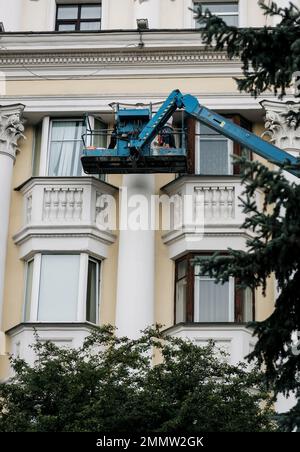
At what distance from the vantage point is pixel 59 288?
27078 millimetres

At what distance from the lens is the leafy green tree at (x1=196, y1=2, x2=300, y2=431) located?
619 inches

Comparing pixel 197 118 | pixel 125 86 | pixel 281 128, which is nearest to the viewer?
pixel 197 118

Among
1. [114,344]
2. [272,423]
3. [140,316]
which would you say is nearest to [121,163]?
[140,316]

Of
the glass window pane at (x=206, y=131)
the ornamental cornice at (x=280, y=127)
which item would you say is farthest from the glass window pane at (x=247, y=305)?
the glass window pane at (x=206, y=131)

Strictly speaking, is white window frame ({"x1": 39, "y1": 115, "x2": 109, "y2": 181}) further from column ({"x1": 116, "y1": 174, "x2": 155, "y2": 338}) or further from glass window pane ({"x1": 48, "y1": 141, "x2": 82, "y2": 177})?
column ({"x1": 116, "y1": 174, "x2": 155, "y2": 338})

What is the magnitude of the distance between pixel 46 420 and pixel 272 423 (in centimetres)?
437

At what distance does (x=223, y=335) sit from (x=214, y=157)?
5078 mm

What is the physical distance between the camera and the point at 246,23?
99.7ft

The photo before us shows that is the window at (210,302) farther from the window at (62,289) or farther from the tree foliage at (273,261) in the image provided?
the tree foliage at (273,261)

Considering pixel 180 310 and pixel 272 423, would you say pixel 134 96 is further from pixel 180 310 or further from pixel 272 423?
pixel 272 423

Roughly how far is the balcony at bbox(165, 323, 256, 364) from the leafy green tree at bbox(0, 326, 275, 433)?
2.82 m

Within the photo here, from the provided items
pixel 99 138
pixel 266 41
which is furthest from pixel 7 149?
pixel 266 41

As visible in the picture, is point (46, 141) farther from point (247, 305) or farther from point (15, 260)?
point (247, 305)

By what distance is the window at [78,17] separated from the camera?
31078mm
